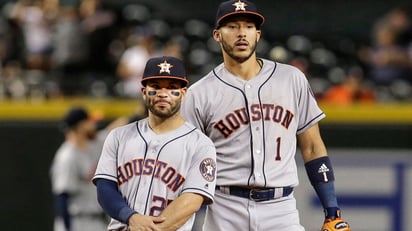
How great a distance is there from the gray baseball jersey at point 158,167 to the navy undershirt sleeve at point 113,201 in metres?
0.03

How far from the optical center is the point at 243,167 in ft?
17.8

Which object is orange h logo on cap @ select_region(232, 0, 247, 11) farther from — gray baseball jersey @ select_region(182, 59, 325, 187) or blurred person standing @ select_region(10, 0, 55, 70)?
blurred person standing @ select_region(10, 0, 55, 70)

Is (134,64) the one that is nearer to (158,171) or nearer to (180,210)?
(158,171)

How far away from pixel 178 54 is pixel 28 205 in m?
2.18

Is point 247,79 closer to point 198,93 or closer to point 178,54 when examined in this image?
point 198,93

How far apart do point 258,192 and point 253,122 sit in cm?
35

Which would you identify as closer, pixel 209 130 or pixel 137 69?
pixel 209 130

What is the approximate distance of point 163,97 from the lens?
4.98 meters

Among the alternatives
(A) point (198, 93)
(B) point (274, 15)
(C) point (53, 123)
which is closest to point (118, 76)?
(C) point (53, 123)

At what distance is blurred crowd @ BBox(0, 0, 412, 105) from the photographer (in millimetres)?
10836

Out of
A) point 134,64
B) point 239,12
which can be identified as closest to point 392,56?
point 134,64

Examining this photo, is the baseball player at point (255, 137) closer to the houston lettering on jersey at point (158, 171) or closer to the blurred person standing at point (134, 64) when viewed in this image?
the houston lettering on jersey at point (158, 171)

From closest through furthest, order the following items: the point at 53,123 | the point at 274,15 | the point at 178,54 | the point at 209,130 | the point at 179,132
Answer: the point at 179,132 < the point at 209,130 < the point at 53,123 < the point at 178,54 < the point at 274,15

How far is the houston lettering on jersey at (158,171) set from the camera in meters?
5.02
